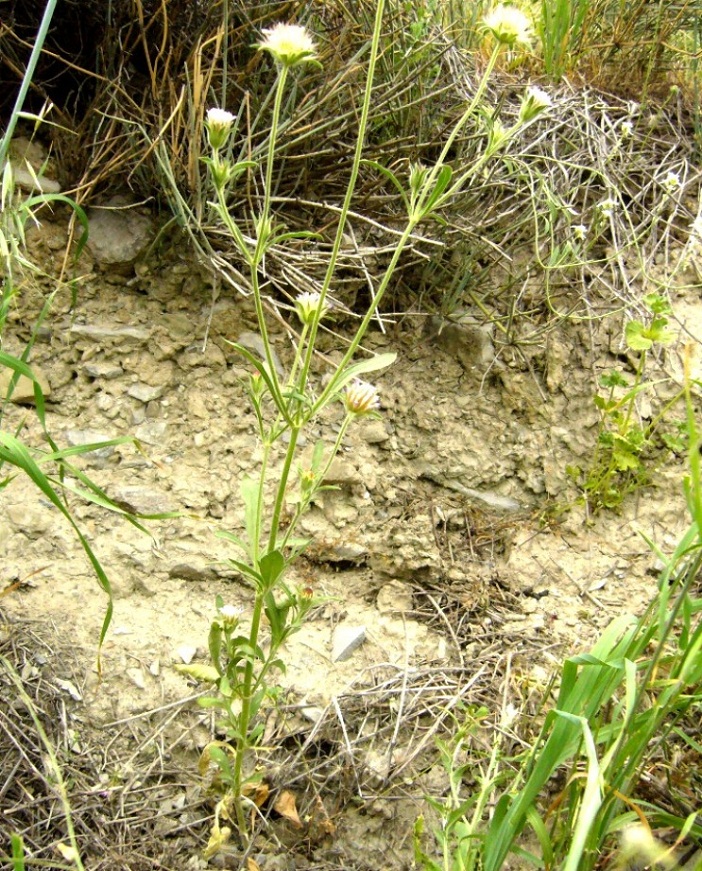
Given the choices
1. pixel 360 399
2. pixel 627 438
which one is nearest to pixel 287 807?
pixel 360 399

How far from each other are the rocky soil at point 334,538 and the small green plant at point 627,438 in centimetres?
5

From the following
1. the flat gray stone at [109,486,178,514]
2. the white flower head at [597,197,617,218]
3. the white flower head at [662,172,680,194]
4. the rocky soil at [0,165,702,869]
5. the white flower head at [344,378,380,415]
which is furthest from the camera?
the white flower head at [662,172,680,194]

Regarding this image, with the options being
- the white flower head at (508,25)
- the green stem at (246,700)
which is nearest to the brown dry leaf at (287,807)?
the green stem at (246,700)

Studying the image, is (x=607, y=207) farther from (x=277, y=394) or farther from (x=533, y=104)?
(x=277, y=394)

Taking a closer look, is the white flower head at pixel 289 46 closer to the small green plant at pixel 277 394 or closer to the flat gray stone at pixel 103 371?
the small green plant at pixel 277 394

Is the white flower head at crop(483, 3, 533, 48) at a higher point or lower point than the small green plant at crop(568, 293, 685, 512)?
A: higher

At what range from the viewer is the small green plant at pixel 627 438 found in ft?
7.51

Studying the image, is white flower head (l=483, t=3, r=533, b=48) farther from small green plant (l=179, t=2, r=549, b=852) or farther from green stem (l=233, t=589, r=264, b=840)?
green stem (l=233, t=589, r=264, b=840)

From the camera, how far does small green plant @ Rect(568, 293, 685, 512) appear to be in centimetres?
229

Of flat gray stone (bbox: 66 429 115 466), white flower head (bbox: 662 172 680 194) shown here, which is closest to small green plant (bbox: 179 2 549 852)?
flat gray stone (bbox: 66 429 115 466)

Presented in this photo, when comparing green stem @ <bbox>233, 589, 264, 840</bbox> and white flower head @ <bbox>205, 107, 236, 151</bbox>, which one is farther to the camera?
green stem @ <bbox>233, 589, 264, 840</bbox>

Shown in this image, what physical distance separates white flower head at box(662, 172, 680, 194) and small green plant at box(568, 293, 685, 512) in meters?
0.49

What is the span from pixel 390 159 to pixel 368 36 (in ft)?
1.17

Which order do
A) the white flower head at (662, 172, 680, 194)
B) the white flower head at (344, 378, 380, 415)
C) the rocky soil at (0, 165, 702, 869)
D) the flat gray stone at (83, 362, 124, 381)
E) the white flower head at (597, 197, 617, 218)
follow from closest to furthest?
the white flower head at (344, 378, 380, 415) < the rocky soil at (0, 165, 702, 869) < the flat gray stone at (83, 362, 124, 381) < the white flower head at (597, 197, 617, 218) < the white flower head at (662, 172, 680, 194)
